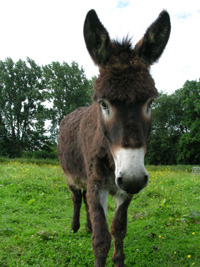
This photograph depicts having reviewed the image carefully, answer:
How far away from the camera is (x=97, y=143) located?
297 cm

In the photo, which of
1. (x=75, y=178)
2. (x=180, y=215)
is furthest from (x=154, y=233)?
(x=75, y=178)

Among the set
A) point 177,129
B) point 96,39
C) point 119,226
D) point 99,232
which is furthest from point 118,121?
point 177,129

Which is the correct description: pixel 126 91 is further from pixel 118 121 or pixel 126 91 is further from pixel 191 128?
pixel 191 128

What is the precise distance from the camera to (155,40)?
8.55 ft

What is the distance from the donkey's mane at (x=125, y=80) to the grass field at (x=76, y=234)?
2.41 metres

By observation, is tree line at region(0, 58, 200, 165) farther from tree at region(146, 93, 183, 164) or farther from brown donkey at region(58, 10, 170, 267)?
brown donkey at region(58, 10, 170, 267)

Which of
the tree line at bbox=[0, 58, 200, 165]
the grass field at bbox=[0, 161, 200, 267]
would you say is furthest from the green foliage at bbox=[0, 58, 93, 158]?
the grass field at bbox=[0, 161, 200, 267]

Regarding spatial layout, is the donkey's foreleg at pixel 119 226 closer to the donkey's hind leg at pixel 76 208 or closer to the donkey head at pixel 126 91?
the donkey head at pixel 126 91

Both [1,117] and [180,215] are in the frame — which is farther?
[1,117]

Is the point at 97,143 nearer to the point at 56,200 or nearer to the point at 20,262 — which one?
the point at 20,262

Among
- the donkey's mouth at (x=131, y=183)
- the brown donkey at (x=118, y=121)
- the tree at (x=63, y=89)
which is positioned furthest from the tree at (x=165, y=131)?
the donkey's mouth at (x=131, y=183)

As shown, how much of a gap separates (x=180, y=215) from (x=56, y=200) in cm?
358

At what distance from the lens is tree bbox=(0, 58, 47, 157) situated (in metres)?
35.6

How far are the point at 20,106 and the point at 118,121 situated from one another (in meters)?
37.0
